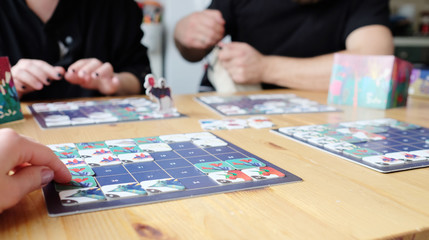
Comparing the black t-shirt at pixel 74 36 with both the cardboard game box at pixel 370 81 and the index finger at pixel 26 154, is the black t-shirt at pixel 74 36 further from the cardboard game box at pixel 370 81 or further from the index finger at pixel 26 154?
the index finger at pixel 26 154

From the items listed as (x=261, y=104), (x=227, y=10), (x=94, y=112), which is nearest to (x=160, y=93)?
(x=94, y=112)

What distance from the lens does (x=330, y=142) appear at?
75cm

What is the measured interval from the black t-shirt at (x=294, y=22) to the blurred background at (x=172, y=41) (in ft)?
5.79

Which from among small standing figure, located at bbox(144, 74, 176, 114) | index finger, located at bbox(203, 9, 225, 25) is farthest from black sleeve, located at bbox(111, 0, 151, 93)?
small standing figure, located at bbox(144, 74, 176, 114)

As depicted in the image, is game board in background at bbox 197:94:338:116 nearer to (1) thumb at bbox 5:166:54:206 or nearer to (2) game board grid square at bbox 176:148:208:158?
(2) game board grid square at bbox 176:148:208:158

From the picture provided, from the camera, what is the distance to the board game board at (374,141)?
0.65 metres

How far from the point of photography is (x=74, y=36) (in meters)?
1.38

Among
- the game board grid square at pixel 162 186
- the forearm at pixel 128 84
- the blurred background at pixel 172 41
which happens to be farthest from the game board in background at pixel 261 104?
the blurred background at pixel 172 41

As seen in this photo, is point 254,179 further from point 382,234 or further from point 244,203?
point 382,234

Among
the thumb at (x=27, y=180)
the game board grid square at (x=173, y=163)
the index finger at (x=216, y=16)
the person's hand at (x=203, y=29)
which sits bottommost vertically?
the game board grid square at (x=173, y=163)

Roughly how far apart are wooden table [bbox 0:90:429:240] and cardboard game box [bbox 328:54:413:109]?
0.56 metres

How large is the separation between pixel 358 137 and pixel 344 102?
423mm

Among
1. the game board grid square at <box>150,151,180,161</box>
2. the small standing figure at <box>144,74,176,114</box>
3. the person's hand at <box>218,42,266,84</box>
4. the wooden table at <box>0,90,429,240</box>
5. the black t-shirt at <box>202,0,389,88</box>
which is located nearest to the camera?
the wooden table at <box>0,90,429,240</box>

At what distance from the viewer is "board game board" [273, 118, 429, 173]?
0.65 m
